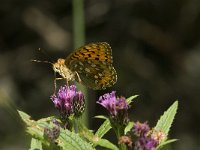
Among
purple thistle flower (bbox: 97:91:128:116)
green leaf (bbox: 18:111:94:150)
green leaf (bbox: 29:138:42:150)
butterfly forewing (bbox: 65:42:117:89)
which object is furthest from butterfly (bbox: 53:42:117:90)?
green leaf (bbox: 18:111:94:150)

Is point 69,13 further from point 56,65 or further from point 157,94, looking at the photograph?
point 56,65

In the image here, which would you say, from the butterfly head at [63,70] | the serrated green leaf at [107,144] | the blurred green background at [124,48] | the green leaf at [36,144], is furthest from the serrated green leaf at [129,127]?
the blurred green background at [124,48]

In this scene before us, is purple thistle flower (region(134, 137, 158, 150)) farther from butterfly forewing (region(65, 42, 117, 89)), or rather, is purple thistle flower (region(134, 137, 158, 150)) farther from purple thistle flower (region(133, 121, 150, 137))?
butterfly forewing (region(65, 42, 117, 89))

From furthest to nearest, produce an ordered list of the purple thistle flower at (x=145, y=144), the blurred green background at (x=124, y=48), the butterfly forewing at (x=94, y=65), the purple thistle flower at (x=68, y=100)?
the blurred green background at (x=124, y=48) < the butterfly forewing at (x=94, y=65) < the purple thistle flower at (x=68, y=100) < the purple thistle flower at (x=145, y=144)

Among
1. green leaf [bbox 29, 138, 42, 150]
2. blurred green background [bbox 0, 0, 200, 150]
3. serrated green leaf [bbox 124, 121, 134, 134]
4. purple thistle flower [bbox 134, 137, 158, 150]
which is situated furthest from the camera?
blurred green background [bbox 0, 0, 200, 150]

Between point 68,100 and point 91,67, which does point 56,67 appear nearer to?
point 91,67

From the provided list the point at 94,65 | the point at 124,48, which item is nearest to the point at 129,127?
the point at 94,65

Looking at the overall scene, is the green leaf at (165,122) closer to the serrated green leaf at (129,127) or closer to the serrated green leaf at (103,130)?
the serrated green leaf at (129,127)
